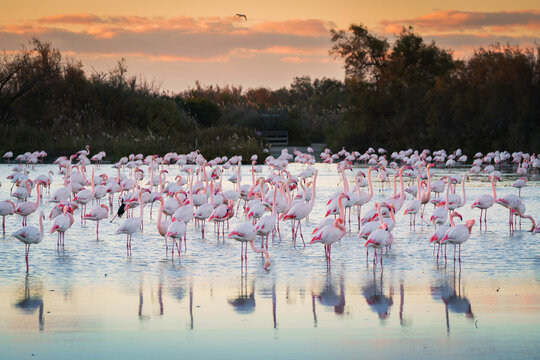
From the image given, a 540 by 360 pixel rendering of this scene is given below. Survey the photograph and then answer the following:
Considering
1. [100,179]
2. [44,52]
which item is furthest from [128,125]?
[100,179]

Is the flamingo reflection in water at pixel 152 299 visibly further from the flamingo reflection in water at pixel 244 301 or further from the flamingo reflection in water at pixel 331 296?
the flamingo reflection in water at pixel 331 296

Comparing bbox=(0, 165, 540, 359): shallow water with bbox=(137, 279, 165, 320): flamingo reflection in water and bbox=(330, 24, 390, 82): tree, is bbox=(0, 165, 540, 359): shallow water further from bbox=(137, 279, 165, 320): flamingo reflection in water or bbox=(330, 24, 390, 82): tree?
bbox=(330, 24, 390, 82): tree

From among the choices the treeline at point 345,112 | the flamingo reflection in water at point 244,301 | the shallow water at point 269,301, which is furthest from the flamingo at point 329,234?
→ the treeline at point 345,112

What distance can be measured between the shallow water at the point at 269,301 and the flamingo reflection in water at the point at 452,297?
2cm

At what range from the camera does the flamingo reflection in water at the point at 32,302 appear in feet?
24.7

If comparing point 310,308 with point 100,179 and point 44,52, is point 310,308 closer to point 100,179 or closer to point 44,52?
point 100,179

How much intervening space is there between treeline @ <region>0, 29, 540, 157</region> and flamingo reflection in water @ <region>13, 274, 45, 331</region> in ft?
89.5

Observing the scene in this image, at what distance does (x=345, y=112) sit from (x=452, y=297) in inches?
1650

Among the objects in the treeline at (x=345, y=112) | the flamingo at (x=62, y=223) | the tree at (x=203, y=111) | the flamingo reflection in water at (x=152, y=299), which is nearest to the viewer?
the flamingo reflection in water at (x=152, y=299)

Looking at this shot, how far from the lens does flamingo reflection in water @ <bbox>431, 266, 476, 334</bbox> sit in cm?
762

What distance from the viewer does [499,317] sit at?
7355 millimetres

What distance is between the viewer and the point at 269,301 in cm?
810

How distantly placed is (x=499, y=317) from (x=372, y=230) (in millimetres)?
3226

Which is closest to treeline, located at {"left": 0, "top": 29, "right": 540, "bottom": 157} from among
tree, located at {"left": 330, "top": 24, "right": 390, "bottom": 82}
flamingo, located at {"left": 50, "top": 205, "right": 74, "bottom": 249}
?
tree, located at {"left": 330, "top": 24, "right": 390, "bottom": 82}
